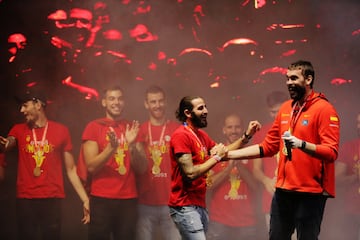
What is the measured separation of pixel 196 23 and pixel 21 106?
2296 mm

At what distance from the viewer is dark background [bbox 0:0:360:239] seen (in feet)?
19.7

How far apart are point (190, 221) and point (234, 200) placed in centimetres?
248

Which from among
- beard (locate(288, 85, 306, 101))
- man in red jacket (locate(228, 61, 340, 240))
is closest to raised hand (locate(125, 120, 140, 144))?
man in red jacket (locate(228, 61, 340, 240))

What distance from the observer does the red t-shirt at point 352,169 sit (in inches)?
238

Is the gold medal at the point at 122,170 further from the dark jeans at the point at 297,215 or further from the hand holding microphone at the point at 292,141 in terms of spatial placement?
the hand holding microphone at the point at 292,141

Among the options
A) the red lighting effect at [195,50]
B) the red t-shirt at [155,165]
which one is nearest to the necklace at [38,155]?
the red t-shirt at [155,165]

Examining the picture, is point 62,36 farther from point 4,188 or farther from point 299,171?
point 299,171

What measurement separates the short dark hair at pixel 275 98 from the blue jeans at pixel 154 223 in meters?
1.80

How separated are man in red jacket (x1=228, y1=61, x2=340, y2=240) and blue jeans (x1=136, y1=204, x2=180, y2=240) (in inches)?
93.8

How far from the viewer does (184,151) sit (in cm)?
363

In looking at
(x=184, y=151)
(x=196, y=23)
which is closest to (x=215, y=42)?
(x=196, y=23)

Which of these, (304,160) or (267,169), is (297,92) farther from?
(267,169)

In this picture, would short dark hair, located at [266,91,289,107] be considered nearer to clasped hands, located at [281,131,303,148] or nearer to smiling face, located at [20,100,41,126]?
smiling face, located at [20,100,41,126]

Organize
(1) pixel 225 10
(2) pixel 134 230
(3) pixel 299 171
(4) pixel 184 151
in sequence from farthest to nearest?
(1) pixel 225 10
(2) pixel 134 230
(4) pixel 184 151
(3) pixel 299 171
